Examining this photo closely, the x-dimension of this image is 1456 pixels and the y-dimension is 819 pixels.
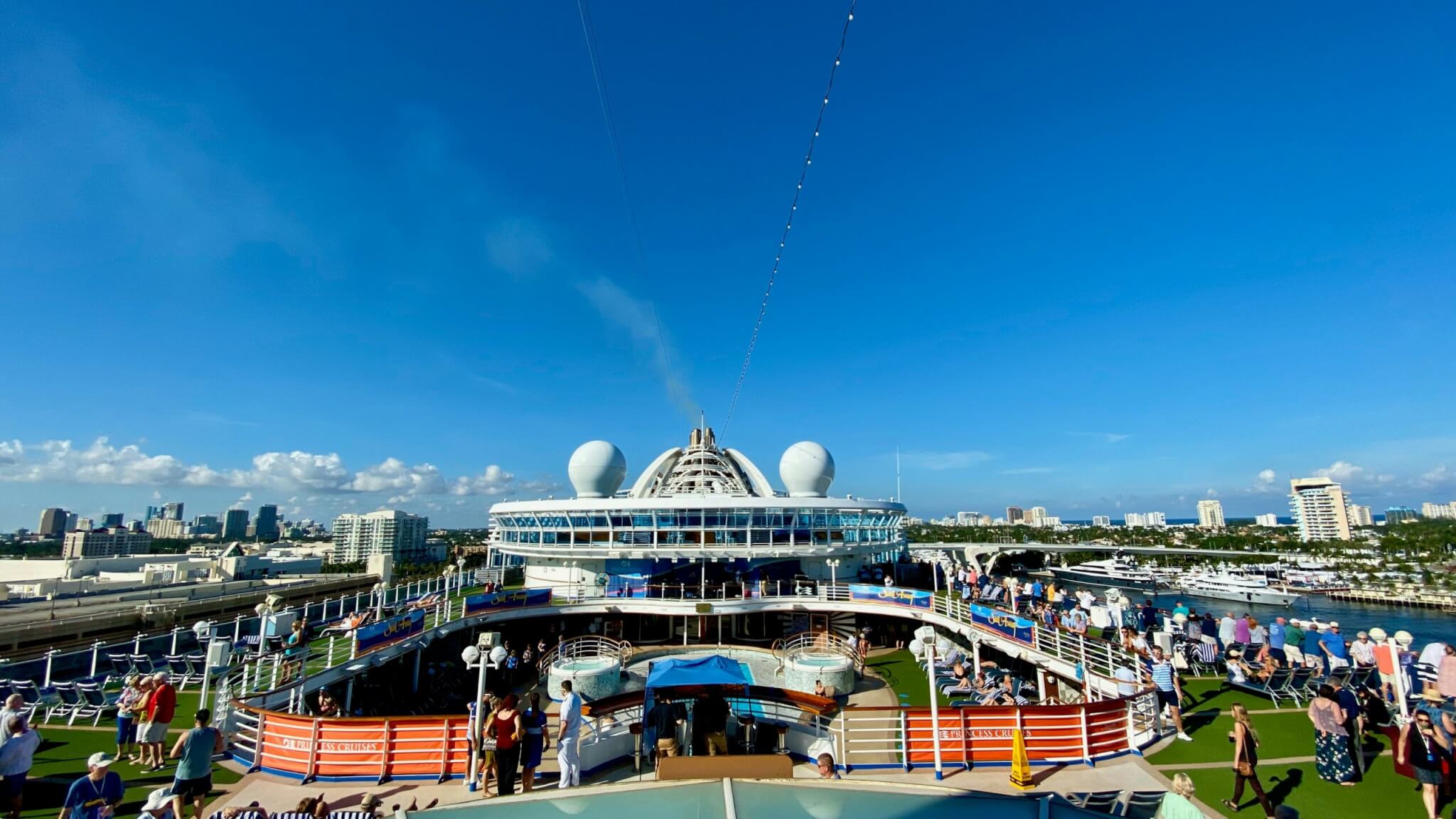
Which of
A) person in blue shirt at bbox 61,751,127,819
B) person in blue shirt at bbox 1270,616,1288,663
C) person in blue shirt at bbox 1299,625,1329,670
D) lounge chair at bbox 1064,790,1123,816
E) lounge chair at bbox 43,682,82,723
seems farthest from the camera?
person in blue shirt at bbox 1299,625,1329,670

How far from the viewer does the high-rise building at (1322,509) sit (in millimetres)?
178000

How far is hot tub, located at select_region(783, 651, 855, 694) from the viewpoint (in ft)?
60.7

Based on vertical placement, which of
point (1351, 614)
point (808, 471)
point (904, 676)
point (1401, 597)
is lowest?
point (1351, 614)

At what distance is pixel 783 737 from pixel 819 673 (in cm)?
683


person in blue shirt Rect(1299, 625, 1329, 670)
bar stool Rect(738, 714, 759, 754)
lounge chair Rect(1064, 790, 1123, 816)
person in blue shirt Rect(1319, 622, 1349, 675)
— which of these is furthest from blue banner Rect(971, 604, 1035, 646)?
bar stool Rect(738, 714, 759, 754)

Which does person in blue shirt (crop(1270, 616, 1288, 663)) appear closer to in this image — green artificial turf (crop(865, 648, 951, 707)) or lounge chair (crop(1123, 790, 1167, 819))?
green artificial turf (crop(865, 648, 951, 707))

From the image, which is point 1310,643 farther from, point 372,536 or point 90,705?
point 372,536

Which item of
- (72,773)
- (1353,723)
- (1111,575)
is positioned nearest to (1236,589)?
(1111,575)

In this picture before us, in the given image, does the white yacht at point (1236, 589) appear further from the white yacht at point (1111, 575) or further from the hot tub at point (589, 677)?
the hot tub at point (589, 677)

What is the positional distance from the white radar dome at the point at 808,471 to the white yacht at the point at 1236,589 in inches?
2630

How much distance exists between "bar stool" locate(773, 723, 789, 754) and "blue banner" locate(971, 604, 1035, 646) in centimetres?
918

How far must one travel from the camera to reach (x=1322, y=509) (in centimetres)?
18288

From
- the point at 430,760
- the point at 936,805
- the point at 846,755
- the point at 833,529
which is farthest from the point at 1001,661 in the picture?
the point at 936,805

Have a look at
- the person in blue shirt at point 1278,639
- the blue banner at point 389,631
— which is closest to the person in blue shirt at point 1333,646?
the person in blue shirt at point 1278,639
